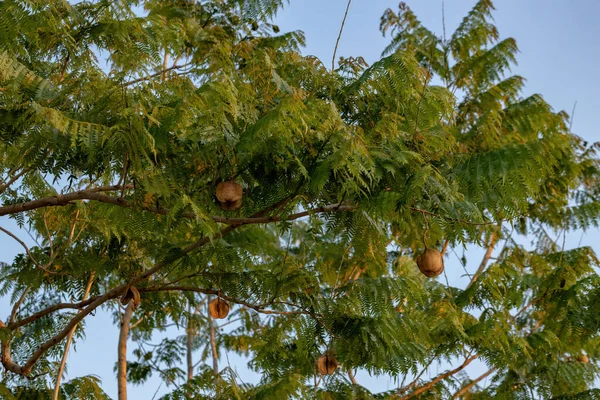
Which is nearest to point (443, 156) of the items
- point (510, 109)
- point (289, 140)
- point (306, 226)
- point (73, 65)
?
point (289, 140)

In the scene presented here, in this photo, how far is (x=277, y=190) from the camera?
5293mm

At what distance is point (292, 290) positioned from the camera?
6.14 m

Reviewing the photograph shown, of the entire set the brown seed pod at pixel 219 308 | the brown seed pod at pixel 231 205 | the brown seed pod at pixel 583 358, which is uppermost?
the brown seed pod at pixel 583 358

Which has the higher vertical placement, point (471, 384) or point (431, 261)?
point (471, 384)

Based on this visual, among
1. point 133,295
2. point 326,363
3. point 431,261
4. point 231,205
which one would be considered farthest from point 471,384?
point 231,205

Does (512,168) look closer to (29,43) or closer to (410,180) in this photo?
(410,180)

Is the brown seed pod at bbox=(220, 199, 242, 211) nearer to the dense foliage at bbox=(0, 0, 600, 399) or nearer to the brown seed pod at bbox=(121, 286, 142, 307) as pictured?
the dense foliage at bbox=(0, 0, 600, 399)

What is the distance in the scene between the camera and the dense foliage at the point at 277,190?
15.7 ft

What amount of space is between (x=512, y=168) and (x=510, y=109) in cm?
556

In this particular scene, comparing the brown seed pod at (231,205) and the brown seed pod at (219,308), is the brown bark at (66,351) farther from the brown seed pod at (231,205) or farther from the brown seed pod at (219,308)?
the brown seed pod at (231,205)

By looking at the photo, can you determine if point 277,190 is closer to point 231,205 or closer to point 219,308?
point 231,205

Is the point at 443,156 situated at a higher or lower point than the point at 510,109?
lower

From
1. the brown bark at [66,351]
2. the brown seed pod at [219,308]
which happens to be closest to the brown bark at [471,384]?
the brown seed pod at [219,308]

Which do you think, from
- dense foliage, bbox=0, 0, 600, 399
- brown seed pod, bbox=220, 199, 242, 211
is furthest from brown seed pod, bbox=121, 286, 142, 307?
brown seed pod, bbox=220, 199, 242, 211
